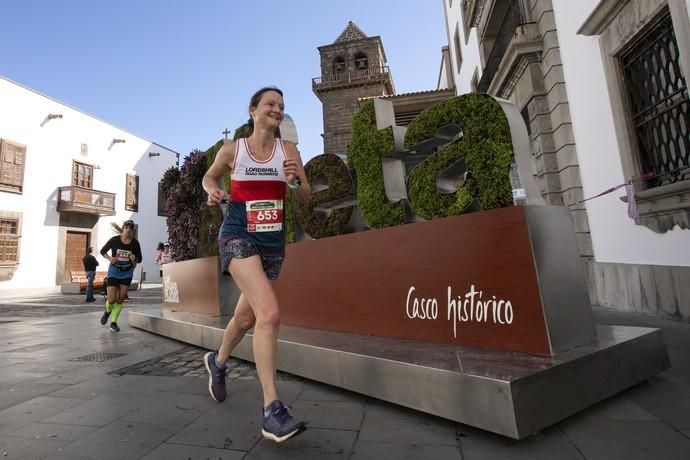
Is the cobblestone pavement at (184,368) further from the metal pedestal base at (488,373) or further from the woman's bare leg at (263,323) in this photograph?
the woman's bare leg at (263,323)

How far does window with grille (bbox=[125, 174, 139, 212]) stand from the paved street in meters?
26.1

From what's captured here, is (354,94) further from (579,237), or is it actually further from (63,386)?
(63,386)

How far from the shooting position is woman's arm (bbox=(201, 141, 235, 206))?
7.68ft

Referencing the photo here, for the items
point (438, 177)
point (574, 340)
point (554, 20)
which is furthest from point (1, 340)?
point (554, 20)

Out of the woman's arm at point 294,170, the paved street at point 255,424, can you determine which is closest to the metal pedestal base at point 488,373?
the paved street at point 255,424

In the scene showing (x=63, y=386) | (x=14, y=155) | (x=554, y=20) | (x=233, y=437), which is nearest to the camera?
(x=233, y=437)

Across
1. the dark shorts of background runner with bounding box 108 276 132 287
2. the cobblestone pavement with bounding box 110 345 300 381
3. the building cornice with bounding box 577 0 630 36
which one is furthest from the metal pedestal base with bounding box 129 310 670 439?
the building cornice with bounding box 577 0 630 36

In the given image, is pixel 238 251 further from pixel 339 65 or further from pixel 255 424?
pixel 339 65

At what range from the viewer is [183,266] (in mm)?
6266

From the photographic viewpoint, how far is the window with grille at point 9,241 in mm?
18516

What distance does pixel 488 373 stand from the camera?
1992mm

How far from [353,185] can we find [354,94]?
27184mm

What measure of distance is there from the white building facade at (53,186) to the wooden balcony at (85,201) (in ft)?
0.15

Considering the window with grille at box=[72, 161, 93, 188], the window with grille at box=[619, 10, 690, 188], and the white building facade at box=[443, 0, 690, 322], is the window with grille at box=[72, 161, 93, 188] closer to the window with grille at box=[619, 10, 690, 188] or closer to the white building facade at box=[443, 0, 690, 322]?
the white building facade at box=[443, 0, 690, 322]
